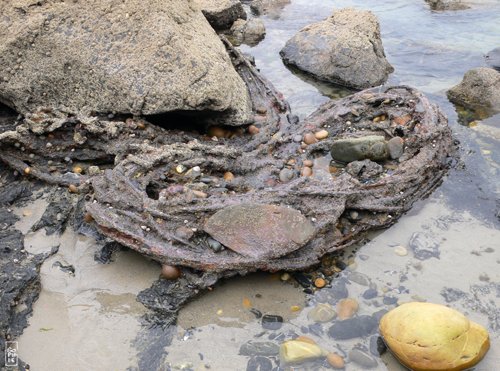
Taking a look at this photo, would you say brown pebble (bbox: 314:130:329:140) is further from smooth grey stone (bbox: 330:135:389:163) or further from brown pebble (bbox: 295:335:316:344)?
brown pebble (bbox: 295:335:316:344)

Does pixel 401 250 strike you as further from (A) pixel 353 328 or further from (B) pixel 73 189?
(B) pixel 73 189

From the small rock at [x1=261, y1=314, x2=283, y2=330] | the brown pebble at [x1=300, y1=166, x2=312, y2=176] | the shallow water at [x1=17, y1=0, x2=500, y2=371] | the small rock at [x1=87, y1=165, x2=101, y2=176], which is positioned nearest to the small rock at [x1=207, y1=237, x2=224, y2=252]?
the shallow water at [x1=17, y1=0, x2=500, y2=371]

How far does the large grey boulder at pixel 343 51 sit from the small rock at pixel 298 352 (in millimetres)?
4584

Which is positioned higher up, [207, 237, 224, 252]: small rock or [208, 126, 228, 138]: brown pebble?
[207, 237, 224, 252]: small rock

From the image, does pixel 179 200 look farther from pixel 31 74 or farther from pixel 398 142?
pixel 31 74

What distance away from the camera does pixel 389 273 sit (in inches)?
156

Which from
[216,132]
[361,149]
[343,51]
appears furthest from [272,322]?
[343,51]

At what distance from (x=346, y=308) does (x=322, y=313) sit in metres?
0.18

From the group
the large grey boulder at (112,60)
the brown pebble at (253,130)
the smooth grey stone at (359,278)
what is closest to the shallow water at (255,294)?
the smooth grey stone at (359,278)

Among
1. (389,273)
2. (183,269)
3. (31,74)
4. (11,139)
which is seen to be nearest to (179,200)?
(183,269)

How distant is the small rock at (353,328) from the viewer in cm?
348

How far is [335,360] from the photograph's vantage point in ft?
10.9

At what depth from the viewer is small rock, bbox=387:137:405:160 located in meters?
4.96

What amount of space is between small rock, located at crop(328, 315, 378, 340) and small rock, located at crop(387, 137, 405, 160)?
1.88 meters
